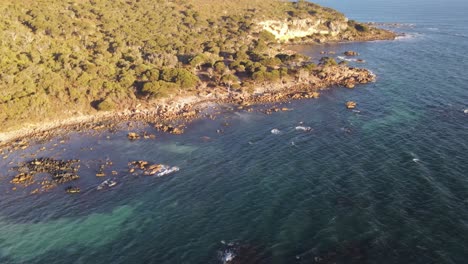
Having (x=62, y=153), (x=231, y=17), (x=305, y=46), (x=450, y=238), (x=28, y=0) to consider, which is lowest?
(x=450, y=238)

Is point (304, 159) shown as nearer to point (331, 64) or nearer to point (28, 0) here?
point (331, 64)

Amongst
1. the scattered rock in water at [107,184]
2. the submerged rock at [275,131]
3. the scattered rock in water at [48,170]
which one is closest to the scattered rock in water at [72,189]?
the scattered rock in water at [48,170]

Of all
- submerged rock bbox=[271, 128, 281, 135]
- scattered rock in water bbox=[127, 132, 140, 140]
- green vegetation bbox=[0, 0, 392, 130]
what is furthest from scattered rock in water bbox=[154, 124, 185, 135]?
submerged rock bbox=[271, 128, 281, 135]

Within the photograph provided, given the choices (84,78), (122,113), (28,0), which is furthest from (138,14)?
(122,113)

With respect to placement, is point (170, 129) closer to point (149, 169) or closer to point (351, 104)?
point (149, 169)

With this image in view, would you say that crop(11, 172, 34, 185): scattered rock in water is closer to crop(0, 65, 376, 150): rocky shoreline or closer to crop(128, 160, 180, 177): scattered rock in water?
crop(0, 65, 376, 150): rocky shoreline

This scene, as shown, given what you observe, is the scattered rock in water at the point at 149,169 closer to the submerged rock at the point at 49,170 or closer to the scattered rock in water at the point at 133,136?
the submerged rock at the point at 49,170
